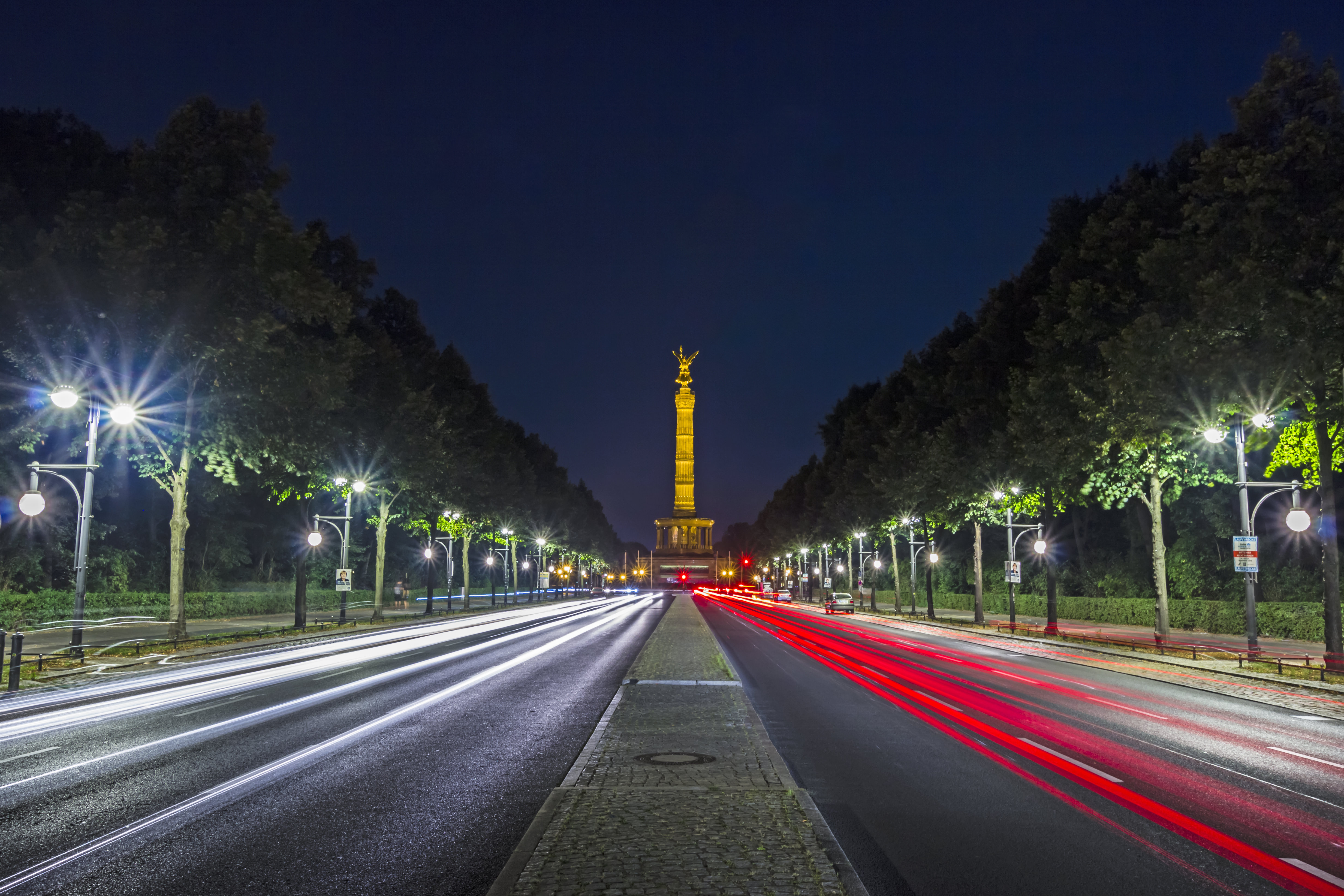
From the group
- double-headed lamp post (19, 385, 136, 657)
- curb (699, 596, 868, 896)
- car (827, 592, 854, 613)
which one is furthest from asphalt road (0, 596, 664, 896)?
car (827, 592, 854, 613)

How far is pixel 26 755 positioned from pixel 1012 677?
66.2 ft

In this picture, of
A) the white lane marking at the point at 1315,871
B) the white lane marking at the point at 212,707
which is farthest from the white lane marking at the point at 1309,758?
the white lane marking at the point at 212,707

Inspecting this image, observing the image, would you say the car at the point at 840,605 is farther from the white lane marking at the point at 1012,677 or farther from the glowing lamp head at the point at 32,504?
the glowing lamp head at the point at 32,504

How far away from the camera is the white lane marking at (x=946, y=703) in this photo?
53.0ft

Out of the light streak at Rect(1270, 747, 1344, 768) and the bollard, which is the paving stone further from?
the bollard

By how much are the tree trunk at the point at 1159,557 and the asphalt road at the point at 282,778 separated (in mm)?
20632

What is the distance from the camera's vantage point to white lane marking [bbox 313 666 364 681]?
21.2 metres

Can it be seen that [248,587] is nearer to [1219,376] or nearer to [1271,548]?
[1219,376]

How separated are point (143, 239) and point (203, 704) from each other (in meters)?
16.4

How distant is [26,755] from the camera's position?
11656mm

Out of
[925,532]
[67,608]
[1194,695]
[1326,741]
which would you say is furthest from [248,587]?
[1326,741]

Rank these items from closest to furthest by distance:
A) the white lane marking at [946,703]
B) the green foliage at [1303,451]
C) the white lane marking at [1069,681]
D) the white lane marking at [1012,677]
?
the white lane marking at [946,703], the white lane marking at [1069,681], the white lane marking at [1012,677], the green foliage at [1303,451]

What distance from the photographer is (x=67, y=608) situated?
3706 centimetres

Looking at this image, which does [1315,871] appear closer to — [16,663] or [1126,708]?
[1126,708]
